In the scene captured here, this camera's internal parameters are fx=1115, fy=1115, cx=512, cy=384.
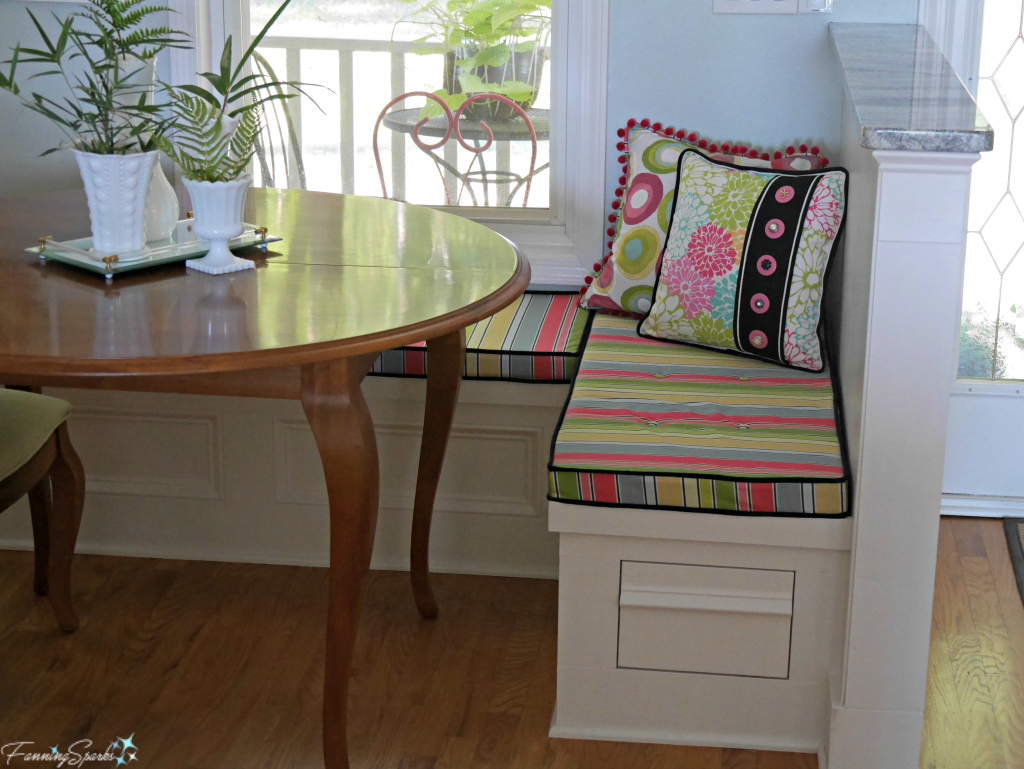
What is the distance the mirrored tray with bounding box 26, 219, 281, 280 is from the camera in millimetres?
1783

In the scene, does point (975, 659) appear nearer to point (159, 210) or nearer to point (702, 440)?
point (702, 440)

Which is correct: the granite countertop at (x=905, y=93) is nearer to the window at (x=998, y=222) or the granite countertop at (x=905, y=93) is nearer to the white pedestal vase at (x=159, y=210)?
the window at (x=998, y=222)

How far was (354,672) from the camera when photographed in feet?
7.01

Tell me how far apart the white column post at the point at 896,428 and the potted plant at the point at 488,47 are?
108cm

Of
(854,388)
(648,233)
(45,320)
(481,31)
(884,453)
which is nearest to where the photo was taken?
(45,320)

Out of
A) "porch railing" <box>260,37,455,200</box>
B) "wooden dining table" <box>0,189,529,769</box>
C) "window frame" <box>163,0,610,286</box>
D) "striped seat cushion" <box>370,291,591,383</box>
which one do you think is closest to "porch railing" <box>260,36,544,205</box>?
"porch railing" <box>260,37,455,200</box>

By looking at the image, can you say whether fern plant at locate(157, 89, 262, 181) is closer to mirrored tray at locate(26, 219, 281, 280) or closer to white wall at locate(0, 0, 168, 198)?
mirrored tray at locate(26, 219, 281, 280)

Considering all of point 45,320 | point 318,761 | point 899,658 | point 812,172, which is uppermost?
point 812,172

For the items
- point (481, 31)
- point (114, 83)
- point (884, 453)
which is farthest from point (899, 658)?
point (481, 31)

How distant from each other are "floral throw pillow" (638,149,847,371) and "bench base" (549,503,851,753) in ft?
1.71

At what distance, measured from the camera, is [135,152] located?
5.78 ft

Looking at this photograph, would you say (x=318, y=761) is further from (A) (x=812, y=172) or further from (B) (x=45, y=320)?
(A) (x=812, y=172)

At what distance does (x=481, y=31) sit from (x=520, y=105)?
0.66 feet

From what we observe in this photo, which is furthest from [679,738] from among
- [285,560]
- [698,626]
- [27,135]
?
[27,135]
